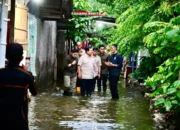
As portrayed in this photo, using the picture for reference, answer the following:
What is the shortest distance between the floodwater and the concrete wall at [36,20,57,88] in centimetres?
436

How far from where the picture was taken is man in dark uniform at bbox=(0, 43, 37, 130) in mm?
4797

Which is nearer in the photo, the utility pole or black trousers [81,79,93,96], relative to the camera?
the utility pole

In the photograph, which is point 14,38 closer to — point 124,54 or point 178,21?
point 124,54

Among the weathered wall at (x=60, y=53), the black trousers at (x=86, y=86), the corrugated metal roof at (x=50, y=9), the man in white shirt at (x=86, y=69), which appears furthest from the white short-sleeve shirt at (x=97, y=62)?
the weathered wall at (x=60, y=53)

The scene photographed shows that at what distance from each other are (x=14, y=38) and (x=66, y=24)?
11423mm

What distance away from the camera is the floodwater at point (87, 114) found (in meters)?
9.22

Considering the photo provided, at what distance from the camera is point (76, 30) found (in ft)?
78.4

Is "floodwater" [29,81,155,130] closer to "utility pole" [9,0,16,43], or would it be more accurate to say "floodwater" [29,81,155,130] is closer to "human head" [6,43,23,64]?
"utility pole" [9,0,16,43]

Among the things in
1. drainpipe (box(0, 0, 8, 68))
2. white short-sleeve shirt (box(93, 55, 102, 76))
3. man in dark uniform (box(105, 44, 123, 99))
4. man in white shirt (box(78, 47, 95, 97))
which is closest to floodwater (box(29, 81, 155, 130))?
man in dark uniform (box(105, 44, 123, 99))

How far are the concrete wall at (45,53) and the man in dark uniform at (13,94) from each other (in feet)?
40.9

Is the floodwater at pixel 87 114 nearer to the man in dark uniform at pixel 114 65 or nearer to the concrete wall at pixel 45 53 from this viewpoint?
the man in dark uniform at pixel 114 65

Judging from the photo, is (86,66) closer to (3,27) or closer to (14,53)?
(3,27)

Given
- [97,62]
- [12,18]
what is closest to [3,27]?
[12,18]

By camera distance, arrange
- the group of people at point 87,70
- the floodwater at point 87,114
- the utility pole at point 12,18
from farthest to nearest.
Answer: the group of people at point 87,70
the utility pole at point 12,18
the floodwater at point 87,114
